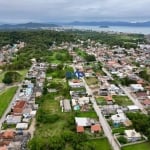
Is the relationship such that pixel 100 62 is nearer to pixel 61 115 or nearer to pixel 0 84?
pixel 0 84

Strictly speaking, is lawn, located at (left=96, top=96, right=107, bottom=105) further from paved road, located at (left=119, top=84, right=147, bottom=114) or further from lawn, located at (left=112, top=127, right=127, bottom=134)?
lawn, located at (left=112, top=127, right=127, bottom=134)

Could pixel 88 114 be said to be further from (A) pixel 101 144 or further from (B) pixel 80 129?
(A) pixel 101 144

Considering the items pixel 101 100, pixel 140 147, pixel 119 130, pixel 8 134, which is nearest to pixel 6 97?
pixel 8 134

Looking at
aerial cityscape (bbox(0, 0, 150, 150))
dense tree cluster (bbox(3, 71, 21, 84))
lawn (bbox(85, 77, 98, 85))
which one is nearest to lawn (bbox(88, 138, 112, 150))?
aerial cityscape (bbox(0, 0, 150, 150))

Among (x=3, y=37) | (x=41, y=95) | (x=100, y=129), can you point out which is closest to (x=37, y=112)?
(x=41, y=95)

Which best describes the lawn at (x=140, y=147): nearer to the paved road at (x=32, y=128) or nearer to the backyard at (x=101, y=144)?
the backyard at (x=101, y=144)
